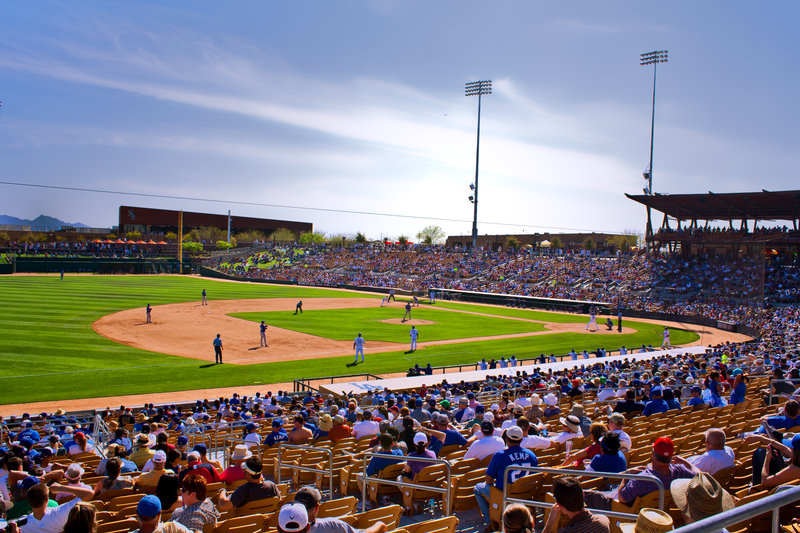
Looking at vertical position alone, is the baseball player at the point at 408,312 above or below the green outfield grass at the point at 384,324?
above

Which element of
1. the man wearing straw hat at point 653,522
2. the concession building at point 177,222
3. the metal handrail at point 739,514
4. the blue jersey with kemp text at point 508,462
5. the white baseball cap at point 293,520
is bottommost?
the blue jersey with kemp text at point 508,462

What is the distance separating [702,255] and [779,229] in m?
6.92

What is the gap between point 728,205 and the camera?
51406 millimetres

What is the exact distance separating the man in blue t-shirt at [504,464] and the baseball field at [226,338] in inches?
692

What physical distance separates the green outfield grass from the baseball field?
0.26 feet

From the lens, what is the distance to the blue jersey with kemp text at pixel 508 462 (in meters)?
6.31

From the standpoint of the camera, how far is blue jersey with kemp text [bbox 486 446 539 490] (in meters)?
6.31

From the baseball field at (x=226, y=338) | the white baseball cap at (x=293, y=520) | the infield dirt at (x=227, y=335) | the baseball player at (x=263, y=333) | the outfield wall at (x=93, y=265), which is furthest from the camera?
the outfield wall at (x=93, y=265)

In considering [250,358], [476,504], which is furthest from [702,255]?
[476,504]

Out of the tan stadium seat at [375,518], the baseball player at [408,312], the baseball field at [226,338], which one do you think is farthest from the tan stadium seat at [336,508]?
the baseball player at [408,312]

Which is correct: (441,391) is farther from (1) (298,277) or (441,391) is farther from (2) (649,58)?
(1) (298,277)

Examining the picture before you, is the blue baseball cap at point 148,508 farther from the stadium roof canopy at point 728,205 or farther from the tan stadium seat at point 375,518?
the stadium roof canopy at point 728,205

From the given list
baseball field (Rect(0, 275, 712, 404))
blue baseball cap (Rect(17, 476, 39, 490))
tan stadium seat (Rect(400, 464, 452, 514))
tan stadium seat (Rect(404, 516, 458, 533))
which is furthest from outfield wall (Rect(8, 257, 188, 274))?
tan stadium seat (Rect(404, 516, 458, 533))

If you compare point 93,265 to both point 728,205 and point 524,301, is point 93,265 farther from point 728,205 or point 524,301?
A: point 728,205
